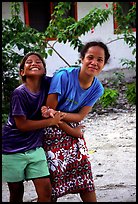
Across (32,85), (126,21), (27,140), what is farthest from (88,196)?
(126,21)

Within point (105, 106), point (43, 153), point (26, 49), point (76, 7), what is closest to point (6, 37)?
point (26, 49)

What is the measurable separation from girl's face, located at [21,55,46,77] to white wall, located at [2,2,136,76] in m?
6.54

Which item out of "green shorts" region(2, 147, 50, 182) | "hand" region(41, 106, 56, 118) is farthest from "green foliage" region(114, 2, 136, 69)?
"green shorts" region(2, 147, 50, 182)

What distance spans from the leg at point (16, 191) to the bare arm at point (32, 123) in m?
0.37

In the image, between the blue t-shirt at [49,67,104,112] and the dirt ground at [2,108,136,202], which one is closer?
A: the blue t-shirt at [49,67,104,112]

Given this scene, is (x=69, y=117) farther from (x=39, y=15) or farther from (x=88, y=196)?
(x=39, y=15)

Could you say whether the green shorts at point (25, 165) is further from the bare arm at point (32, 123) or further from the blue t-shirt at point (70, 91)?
the blue t-shirt at point (70, 91)

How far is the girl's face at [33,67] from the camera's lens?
7.80 feet

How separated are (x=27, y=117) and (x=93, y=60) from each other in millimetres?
571

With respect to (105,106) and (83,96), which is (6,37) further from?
(105,106)

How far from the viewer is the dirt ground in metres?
3.30

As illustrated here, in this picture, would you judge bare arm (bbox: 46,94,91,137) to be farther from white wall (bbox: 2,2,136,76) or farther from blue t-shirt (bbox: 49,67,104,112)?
white wall (bbox: 2,2,136,76)

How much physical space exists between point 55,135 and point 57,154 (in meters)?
0.13

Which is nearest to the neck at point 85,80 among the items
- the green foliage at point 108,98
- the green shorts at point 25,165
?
the green shorts at point 25,165
